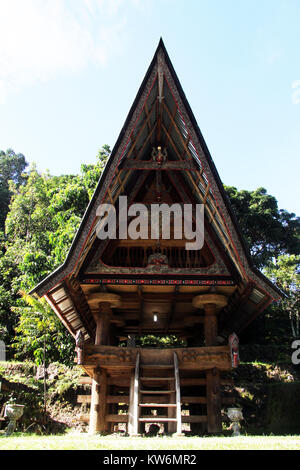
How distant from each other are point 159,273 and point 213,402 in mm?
3709

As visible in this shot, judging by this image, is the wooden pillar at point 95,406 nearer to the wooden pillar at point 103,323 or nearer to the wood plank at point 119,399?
the wood plank at point 119,399

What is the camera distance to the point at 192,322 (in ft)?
41.9

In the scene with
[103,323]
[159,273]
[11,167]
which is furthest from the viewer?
[11,167]

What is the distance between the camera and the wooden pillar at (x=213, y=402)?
991cm

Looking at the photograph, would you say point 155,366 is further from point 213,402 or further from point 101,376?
point 213,402

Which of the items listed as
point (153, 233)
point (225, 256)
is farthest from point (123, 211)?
point (225, 256)

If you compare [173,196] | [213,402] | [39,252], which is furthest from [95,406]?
[39,252]

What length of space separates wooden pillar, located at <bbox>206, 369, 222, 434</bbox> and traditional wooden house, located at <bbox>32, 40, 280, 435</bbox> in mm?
25

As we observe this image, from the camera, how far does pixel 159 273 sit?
10.7 m

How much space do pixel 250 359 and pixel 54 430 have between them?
13274mm

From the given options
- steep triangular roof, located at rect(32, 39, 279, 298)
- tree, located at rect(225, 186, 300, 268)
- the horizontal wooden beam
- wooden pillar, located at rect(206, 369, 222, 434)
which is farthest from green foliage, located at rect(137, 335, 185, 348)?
the horizontal wooden beam

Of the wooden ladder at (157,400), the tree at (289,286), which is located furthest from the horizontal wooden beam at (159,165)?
the tree at (289,286)

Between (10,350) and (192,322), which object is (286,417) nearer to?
(192,322)

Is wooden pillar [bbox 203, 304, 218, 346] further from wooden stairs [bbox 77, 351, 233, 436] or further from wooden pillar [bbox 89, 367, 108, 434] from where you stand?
wooden pillar [bbox 89, 367, 108, 434]
